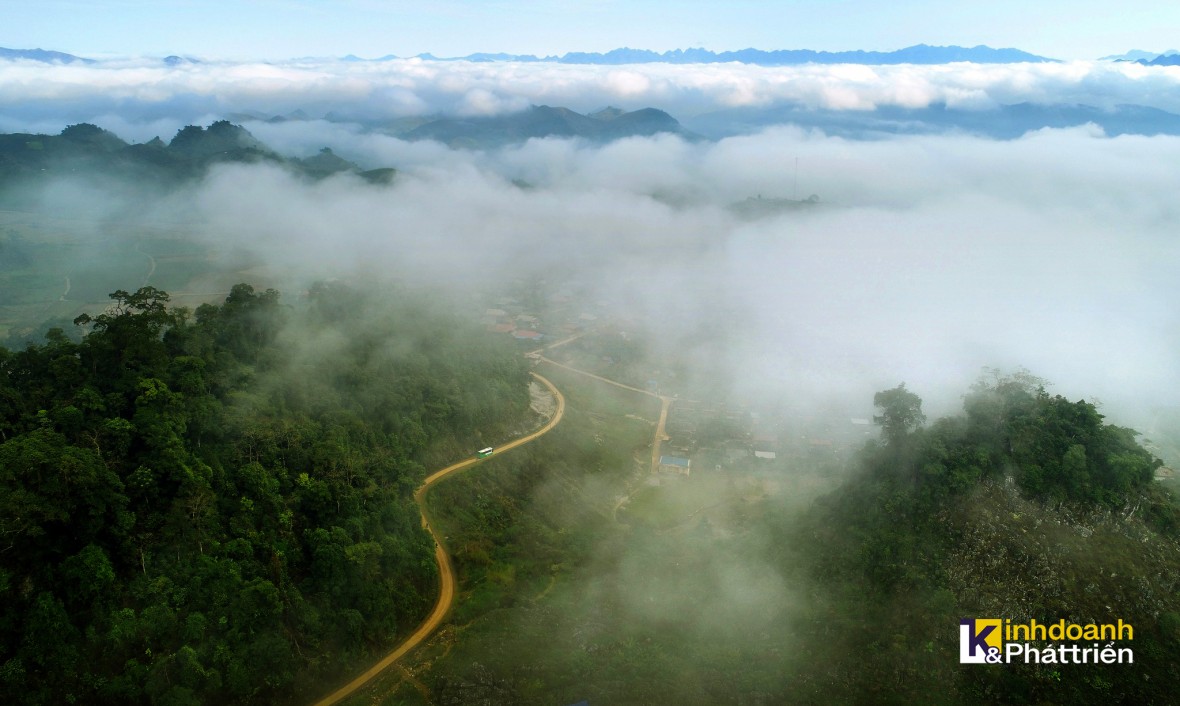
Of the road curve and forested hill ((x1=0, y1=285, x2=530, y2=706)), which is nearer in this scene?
forested hill ((x1=0, y1=285, x2=530, y2=706))

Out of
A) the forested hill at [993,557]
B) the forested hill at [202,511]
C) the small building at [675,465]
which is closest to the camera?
the forested hill at [202,511]

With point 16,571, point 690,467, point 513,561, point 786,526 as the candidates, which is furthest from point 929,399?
point 16,571

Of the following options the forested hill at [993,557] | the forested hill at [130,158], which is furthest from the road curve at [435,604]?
the forested hill at [130,158]

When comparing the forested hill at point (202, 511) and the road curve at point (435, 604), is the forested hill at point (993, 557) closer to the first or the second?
the road curve at point (435, 604)

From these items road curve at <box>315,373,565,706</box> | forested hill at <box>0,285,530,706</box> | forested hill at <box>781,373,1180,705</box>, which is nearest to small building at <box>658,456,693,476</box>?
road curve at <box>315,373,565,706</box>

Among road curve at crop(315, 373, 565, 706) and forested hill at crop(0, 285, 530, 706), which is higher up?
forested hill at crop(0, 285, 530, 706)

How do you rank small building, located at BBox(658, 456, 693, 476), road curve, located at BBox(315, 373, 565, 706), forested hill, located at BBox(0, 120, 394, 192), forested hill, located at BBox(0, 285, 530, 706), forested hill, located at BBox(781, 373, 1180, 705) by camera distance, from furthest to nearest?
forested hill, located at BBox(0, 120, 394, 192)
small building, located at BBox(658, 456, 693, 476)
road curve, located at BBox(315, 373, 565, 706)
forested hill, located at BBox(781, 373, 1180, 705)
forested hill, located at BBox(0, 285, 530, 706)

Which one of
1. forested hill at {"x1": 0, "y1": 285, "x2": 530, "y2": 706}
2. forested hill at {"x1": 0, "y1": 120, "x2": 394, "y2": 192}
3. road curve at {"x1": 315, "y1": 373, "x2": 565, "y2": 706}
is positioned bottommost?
road curve at {"x1": 315, "y1": 373, "x2": 565, "y2": 706}

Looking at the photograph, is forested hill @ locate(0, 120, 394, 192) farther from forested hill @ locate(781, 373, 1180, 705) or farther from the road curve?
forested hill @ locate(781, 373, 1180, 705)

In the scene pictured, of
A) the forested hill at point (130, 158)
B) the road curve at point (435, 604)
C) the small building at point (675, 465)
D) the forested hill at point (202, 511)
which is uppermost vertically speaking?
the forested hill at point (130, 158)
